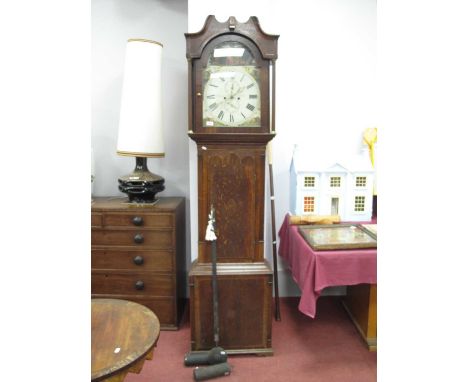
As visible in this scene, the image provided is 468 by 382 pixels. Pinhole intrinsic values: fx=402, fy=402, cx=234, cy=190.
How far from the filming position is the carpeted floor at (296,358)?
229cm

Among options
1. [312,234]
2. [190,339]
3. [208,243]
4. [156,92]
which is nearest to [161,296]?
[190,339]

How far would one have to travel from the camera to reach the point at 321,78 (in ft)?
10.7

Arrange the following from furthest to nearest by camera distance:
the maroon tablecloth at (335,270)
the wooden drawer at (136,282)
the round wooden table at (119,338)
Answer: the wooden drawer at (136,282)
the maroon tablecloth at (335,270)
the round wooden table at (119,338)

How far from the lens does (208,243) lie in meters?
2.51

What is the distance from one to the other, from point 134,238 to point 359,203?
1.61m

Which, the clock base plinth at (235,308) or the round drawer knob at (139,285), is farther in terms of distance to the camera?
the round drawer knob at (139,285)

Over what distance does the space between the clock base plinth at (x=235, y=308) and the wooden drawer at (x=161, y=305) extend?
376mm

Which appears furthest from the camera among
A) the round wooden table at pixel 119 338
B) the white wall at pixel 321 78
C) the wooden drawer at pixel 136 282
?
the white wall at pixel 321 78

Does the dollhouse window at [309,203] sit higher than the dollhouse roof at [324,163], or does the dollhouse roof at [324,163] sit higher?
the dollhouse roof at [324,163]

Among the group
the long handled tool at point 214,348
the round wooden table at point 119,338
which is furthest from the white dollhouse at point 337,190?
the round wooden table at point 119,338

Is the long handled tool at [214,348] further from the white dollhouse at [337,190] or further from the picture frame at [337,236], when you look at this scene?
the white dollhouse at [337,190]
